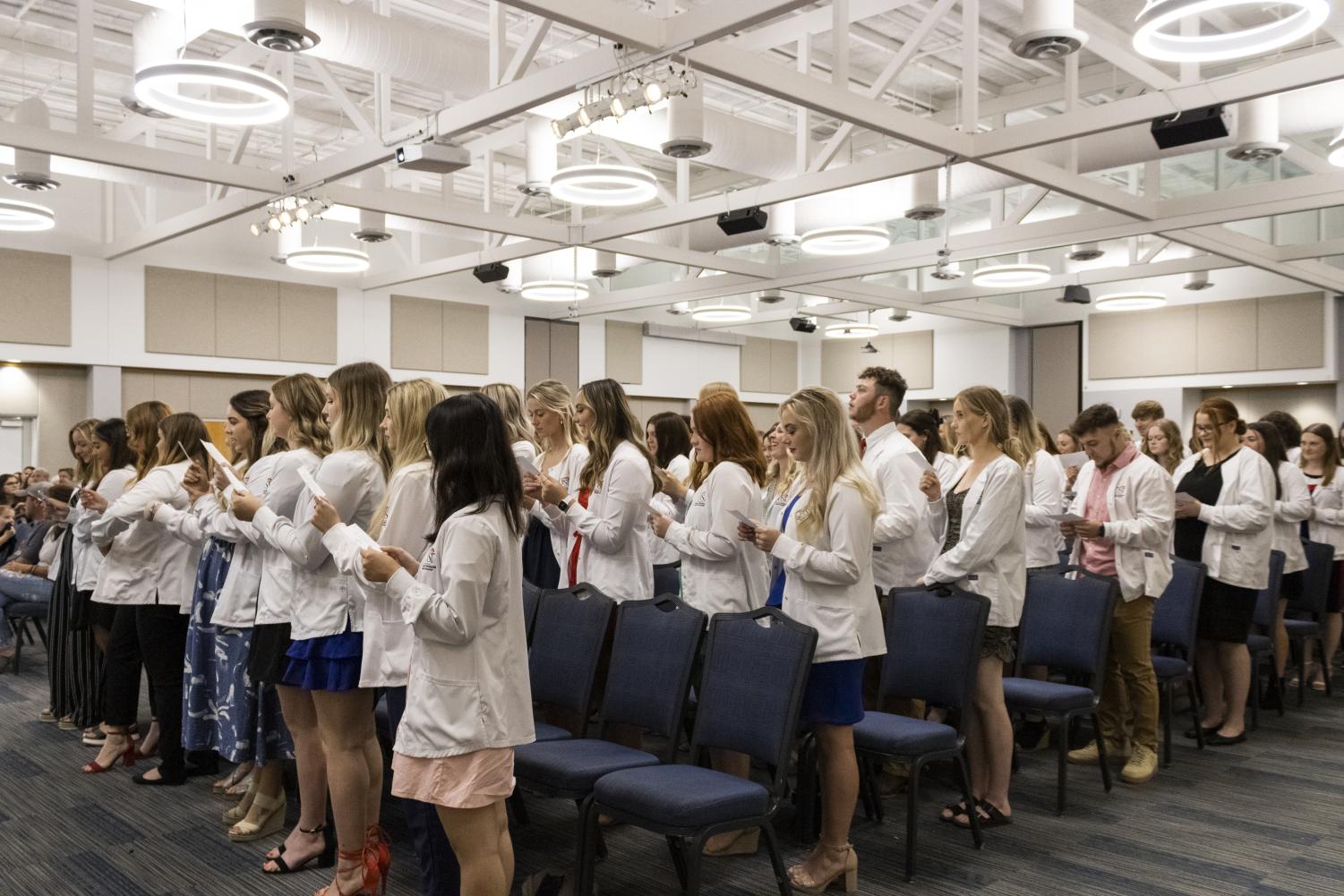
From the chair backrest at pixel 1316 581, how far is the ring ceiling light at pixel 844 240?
357 cm

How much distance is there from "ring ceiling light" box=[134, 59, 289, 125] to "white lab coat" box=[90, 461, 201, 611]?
1675 mm

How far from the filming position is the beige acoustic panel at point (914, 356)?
15609 mm

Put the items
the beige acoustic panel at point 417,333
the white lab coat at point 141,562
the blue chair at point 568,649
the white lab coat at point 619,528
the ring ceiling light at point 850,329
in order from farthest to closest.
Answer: the ring ceiling light at point 850,329
the beige acoustic panel at point 417,333
the white lab coat at point 141,562
the white lab coat at point 619,528
the blue chair at point 568,649

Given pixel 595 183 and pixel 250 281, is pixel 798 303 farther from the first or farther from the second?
pixel 595 183

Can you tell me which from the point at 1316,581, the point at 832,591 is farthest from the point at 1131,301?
the point at 832,591

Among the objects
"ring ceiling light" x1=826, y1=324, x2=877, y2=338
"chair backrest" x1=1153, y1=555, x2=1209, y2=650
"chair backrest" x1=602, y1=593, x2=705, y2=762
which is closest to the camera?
"chair backrest" x1=602, y1=593, x2=705, y2=762

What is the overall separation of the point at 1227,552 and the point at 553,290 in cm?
685

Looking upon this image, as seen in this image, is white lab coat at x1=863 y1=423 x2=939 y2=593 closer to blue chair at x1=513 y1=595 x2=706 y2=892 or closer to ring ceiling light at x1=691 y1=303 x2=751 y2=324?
blue chair at x1=513 y1=595 x2=706 y2=892

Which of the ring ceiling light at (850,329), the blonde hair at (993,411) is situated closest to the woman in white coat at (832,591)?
the blonde hair at (993,411)

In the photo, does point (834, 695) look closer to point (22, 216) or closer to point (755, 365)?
point (22, 216)

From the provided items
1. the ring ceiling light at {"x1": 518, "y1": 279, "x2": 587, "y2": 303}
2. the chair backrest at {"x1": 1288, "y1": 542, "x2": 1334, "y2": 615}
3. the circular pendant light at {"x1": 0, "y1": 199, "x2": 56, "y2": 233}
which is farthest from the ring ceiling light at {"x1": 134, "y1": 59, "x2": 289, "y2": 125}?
the chair backrest at {"x1": 1288, "y1": 542, "x2": 1334, "y2": 615}

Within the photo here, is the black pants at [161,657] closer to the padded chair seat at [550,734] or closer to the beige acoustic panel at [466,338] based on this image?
the padded chair seat at [550,734]

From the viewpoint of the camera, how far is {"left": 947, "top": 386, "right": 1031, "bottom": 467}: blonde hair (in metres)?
4.02

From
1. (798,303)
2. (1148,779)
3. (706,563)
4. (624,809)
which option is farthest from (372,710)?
(798,303)
